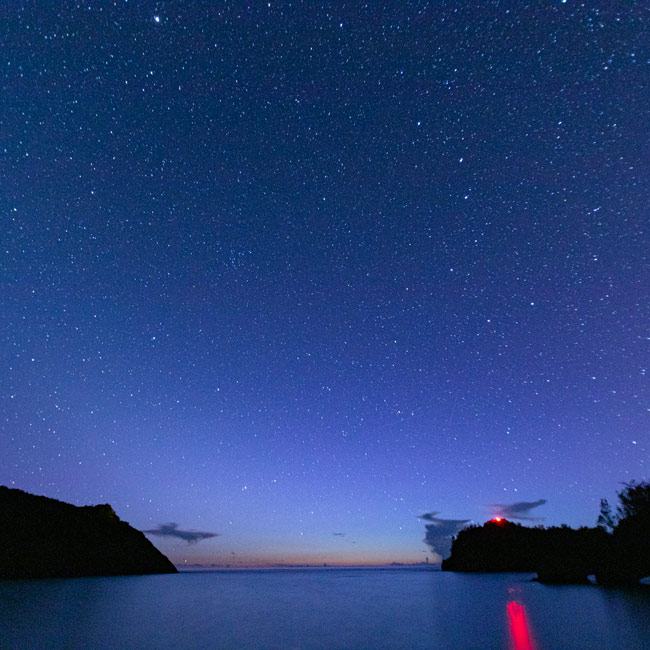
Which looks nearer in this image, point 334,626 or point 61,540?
point 334,626

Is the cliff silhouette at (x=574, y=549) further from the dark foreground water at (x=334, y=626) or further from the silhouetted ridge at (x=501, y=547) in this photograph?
the dark foreground water at (x=334, y=626)

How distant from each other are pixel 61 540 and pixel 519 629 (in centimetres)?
12747

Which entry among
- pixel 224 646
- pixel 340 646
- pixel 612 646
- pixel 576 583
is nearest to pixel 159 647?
pixel 224 646

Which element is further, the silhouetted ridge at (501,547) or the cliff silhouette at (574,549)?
the silhouetted ridge at (501,547)


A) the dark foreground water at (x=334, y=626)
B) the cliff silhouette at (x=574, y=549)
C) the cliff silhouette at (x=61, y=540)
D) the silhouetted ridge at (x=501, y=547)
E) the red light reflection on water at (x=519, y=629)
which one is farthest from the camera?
the silhouetted ridge at (x=501, y=547)

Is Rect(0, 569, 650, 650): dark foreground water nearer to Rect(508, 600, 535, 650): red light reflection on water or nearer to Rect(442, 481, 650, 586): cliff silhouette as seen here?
Rect(508, 600, 535, 650): red light reflection on water

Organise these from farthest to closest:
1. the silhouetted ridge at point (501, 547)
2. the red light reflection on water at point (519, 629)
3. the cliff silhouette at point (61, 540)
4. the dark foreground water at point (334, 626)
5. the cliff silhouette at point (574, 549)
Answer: the silhouetted ridge at point (501, 547) → the cliff silhouette at point (61, 540) → the cliff silhouette at point (574, 549) → the dark foreground water at point (334, 626) → the red light reflection on water at point (519, 629)

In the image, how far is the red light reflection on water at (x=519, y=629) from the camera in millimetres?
23916

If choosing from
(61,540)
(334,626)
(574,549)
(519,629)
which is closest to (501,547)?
(574,549)

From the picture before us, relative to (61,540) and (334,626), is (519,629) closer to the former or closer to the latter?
(334,626)

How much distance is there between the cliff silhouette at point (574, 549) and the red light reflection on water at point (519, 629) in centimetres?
2344

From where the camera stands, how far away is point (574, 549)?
92938mm

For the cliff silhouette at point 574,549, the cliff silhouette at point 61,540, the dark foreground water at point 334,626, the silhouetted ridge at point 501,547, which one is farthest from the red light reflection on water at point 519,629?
the cliff silhouette at point 61,540

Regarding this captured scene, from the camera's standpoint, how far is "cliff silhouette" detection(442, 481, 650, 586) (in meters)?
55.3
